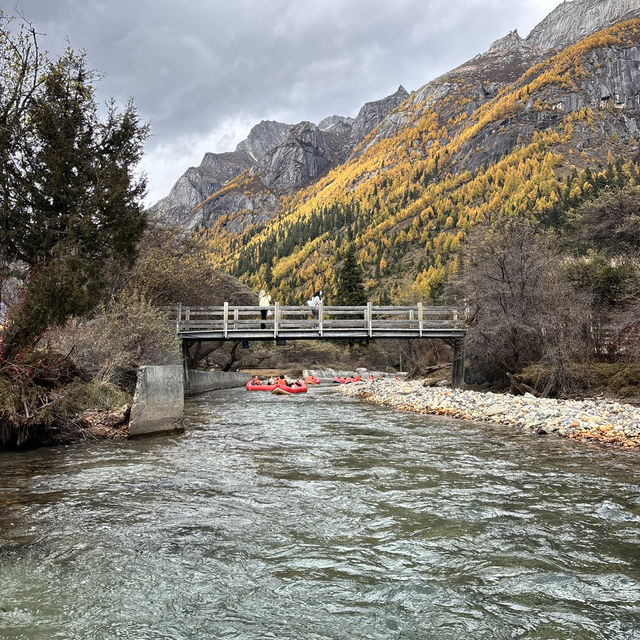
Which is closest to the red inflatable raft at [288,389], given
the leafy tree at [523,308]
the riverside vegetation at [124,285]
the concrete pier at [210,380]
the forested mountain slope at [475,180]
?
the concrete pier at [210,380]

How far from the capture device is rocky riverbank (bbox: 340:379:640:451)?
9695mm

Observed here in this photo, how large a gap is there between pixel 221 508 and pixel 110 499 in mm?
1275

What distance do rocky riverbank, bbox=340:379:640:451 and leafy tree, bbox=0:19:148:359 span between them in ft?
32.4

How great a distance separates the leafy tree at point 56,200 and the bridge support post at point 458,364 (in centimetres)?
1653

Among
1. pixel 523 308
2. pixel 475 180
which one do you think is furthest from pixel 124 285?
pixel 475 180

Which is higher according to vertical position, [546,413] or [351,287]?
[351,287]

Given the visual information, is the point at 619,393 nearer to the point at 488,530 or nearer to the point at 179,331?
the point at 488,530

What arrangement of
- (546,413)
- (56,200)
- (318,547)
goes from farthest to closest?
(546,413) → (56,200) → (318,547)

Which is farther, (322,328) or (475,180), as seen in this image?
(475,180)

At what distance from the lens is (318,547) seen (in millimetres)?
3971

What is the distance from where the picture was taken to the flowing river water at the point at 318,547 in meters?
2.79

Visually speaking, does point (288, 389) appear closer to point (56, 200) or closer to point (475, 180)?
point (56, 200)

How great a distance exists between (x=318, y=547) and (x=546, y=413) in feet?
31.1

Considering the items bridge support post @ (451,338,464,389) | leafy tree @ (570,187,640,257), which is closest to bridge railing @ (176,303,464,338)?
bridge support post @ (451,338,464,389)
